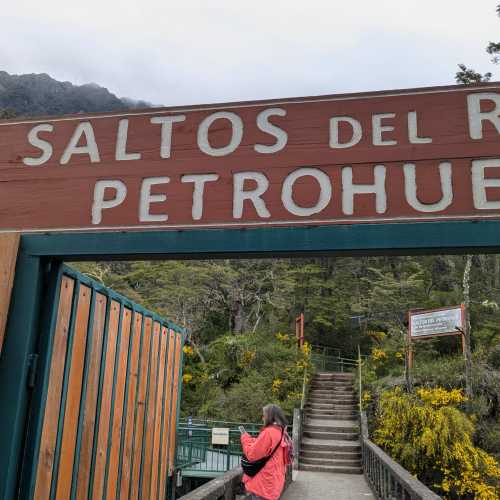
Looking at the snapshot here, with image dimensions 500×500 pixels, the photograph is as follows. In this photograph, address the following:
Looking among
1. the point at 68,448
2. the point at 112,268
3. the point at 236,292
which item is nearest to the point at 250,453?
the point at 68,448

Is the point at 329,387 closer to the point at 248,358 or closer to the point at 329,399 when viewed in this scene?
the point at 329,399

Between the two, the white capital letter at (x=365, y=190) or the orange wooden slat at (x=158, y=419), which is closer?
the white capital letter at (x=365, y=190)

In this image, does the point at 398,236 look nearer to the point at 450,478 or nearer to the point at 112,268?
the point at 450,478

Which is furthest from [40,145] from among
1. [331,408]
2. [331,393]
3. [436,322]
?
[331,393]

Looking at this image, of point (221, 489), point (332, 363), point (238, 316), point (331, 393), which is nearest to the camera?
point (221, 489)

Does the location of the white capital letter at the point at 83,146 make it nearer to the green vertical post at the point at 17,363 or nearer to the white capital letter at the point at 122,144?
the white capital letter at the point at 122,144

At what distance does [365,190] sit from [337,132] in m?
0.37

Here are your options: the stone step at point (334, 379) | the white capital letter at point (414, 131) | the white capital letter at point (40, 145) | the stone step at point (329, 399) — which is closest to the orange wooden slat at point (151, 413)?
the white capital letter at point (40, 145)

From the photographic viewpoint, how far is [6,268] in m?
2.61

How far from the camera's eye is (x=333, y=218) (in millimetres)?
2531

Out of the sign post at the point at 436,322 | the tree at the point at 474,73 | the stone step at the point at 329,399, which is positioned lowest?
the stone step at the point at 329,399

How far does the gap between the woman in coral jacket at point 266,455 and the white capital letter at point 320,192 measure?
116 inches

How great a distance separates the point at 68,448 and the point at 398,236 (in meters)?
2.40

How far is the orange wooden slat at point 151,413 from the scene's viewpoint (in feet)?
15.5
